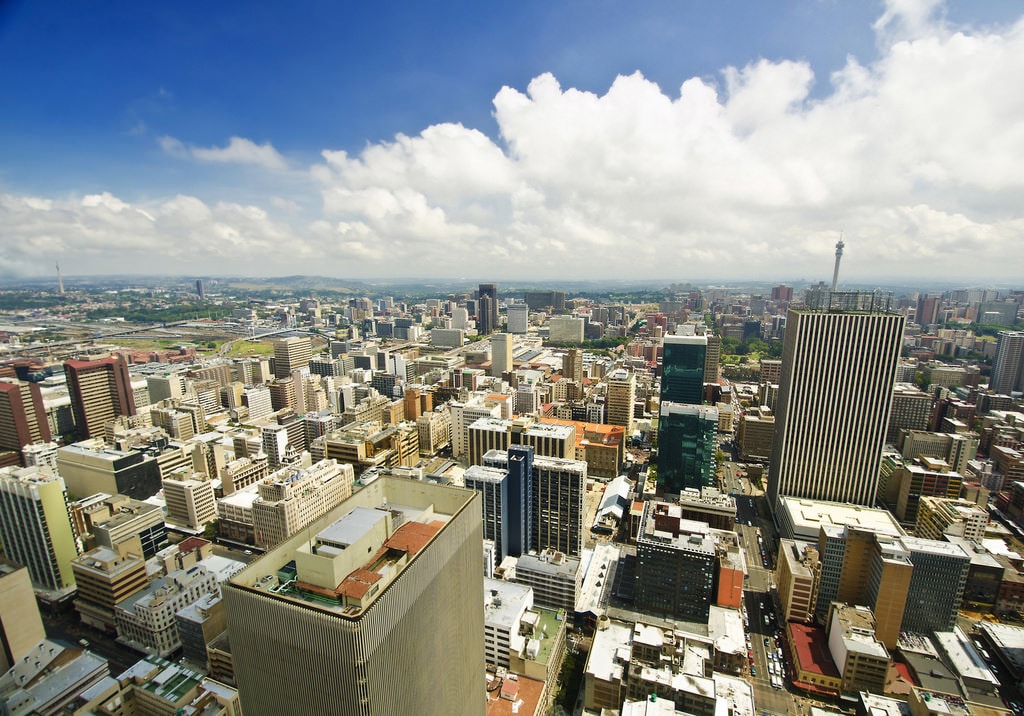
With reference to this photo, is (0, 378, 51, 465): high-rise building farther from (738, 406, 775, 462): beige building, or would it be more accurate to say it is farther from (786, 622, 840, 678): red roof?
(738, 406, 775, 462): beige building

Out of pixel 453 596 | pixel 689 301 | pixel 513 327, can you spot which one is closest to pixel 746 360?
pixel 513 327

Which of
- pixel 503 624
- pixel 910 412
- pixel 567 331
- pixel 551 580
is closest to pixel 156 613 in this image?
pixel 503 624

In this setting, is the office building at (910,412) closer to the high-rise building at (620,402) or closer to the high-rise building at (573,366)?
the high-rise building at (620,402)

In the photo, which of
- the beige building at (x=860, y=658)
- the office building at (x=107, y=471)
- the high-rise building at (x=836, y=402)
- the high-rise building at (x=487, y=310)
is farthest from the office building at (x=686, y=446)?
the high-rise building at (x=487, y=310)

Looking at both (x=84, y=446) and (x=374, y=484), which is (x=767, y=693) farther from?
(x=84, y=446)

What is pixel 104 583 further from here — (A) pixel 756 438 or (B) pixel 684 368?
(A) pixel 756 438
